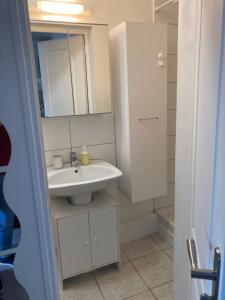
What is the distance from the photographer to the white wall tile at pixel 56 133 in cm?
189

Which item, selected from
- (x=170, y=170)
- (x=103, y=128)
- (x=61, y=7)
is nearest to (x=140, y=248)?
(x=170, y=170)

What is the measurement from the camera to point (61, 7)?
1713mm

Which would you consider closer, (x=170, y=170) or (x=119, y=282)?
(x=119, y=282)

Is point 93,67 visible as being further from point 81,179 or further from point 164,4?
point 81,179

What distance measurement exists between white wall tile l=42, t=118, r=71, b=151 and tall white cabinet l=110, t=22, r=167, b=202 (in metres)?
0.43

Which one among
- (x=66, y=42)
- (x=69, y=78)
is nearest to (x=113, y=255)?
(x=69, y=78)

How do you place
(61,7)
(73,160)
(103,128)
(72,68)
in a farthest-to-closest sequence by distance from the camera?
(103,128) < (73,160) < (72,68) < (61,7)

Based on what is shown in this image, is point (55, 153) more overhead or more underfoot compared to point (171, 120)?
more underfoot

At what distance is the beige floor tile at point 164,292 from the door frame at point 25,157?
117 centimetres

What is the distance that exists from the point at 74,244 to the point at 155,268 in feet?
2.41

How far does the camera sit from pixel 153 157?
2025mm

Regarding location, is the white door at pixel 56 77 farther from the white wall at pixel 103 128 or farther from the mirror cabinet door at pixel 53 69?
the white wall at pixel 103 128

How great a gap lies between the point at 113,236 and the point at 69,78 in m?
1.27

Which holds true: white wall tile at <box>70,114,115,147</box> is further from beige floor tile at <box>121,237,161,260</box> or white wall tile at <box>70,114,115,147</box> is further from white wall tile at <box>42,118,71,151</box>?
beige floor tile at <box>121,237,161,260</box>
